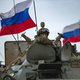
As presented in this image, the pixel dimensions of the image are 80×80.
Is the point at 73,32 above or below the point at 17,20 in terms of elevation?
below

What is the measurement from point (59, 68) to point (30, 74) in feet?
3.18

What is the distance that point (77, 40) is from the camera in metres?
24.5

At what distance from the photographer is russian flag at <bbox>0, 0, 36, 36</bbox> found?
19.9 m

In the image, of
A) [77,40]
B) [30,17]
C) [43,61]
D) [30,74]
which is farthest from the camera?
[77,40]

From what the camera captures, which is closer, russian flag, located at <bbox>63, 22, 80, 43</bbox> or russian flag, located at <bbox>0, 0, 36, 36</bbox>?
russian flag, located at <bbox>0, 0, 36, 36</bbox>

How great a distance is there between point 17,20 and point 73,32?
5181 millimetres

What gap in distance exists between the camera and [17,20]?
20.9 meters

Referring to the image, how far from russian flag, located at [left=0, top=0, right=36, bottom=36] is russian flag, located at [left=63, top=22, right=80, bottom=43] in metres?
3.67

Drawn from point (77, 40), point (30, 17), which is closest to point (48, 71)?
point (30, 17)

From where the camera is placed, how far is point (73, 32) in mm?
24984

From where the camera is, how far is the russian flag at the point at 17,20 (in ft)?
65.4

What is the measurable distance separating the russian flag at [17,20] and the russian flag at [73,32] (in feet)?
12.0

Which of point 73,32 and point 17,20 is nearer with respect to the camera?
point 17,20

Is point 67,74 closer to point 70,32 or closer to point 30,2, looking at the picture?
point 30,2
